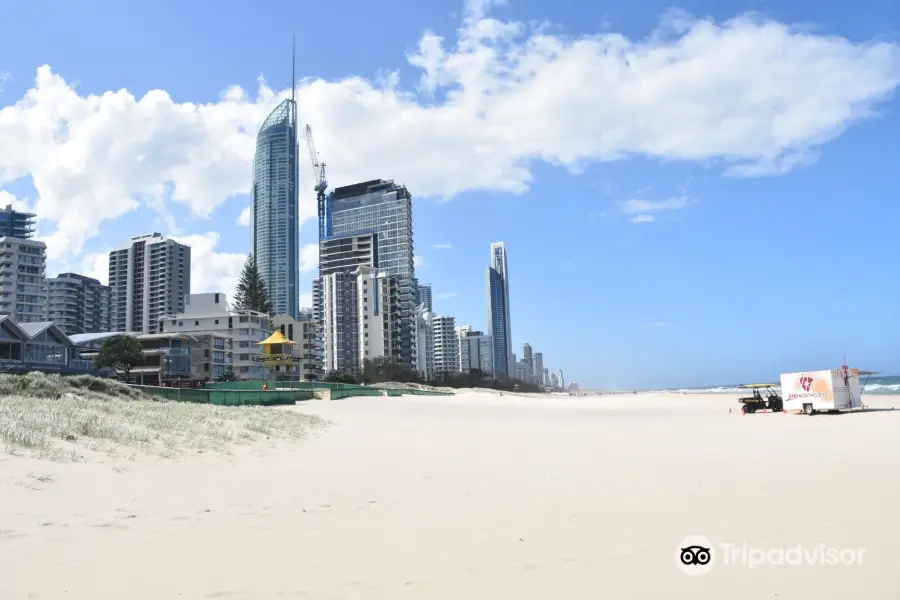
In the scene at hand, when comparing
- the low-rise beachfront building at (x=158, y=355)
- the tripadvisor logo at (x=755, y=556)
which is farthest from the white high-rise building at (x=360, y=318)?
the tripadvisor logo at (x=755, y=556)

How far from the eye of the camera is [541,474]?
11.0 metres

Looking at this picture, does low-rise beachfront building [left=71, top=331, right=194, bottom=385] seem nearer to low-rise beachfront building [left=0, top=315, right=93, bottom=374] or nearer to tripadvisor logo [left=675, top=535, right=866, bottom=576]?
low-rise beachfront building [left=0, top=315, right=93, bottom=374]

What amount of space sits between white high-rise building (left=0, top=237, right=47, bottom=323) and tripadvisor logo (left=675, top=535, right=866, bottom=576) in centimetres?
14839

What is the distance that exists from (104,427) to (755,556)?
10.8 metres

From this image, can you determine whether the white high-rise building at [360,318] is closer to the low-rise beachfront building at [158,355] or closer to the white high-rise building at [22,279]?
the low-rise beachfront building at [158,355]

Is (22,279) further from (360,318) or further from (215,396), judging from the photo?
(215,396)

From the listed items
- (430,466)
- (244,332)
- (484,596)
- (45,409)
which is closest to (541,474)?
(430,466)

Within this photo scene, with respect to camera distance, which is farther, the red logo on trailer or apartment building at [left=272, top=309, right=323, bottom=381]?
apartment building at [left=272, top=309, right=323, bottom=381]

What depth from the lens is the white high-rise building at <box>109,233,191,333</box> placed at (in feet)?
608

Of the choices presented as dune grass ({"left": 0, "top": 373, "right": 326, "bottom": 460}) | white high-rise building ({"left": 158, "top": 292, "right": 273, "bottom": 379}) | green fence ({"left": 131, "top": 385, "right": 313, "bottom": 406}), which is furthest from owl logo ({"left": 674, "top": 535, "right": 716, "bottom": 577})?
white high-rise building ({"left": 158, "top": 292, "right": 273, "bottom": 379})

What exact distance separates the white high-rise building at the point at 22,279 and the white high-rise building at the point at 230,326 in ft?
132

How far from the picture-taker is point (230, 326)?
107 m

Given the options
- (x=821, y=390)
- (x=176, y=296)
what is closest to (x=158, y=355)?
(x=821, y=390)

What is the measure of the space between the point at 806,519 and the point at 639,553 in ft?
9.41
